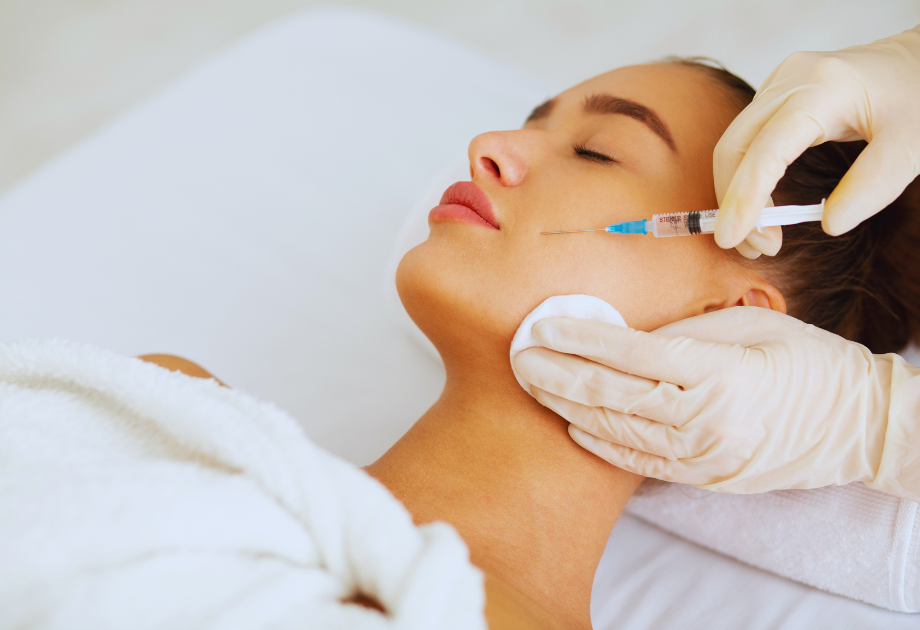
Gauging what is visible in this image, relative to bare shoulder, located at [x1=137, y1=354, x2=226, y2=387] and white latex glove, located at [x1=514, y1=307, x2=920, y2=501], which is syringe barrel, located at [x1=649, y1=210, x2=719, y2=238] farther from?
bare shoulder, located at [x1=137, y1=354, x2=226, y2=387]

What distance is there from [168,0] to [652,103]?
2.99m

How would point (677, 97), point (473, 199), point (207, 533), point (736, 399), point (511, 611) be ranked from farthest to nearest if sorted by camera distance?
point (677, 97) < point (473, 199) < point (736, 399) < point (511, 611) < point (207, 533)

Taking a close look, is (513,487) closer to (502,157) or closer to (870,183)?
(502,157)

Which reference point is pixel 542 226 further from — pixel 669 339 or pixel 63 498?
pixel 63 498

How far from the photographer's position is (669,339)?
3.37 ft

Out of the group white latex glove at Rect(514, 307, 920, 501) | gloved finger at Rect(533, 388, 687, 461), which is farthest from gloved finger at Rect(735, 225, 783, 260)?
gloved finger at Rect(533, 388, 687, 461)

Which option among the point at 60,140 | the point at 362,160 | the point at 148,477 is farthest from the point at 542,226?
the point at 60,140

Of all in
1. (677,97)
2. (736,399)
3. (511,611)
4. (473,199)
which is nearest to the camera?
(511,611)

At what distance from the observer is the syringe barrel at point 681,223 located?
1.04 m

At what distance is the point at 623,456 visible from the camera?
109 cm

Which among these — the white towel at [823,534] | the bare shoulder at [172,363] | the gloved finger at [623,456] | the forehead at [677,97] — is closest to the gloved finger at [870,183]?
the forehead at [677,97]

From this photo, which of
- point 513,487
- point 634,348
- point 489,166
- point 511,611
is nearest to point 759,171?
point 634,348

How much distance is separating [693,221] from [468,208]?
15.1 inches

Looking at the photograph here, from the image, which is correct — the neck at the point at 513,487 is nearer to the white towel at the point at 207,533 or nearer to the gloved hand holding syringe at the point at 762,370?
the gloved hand holding syringe at the point at 762,370
